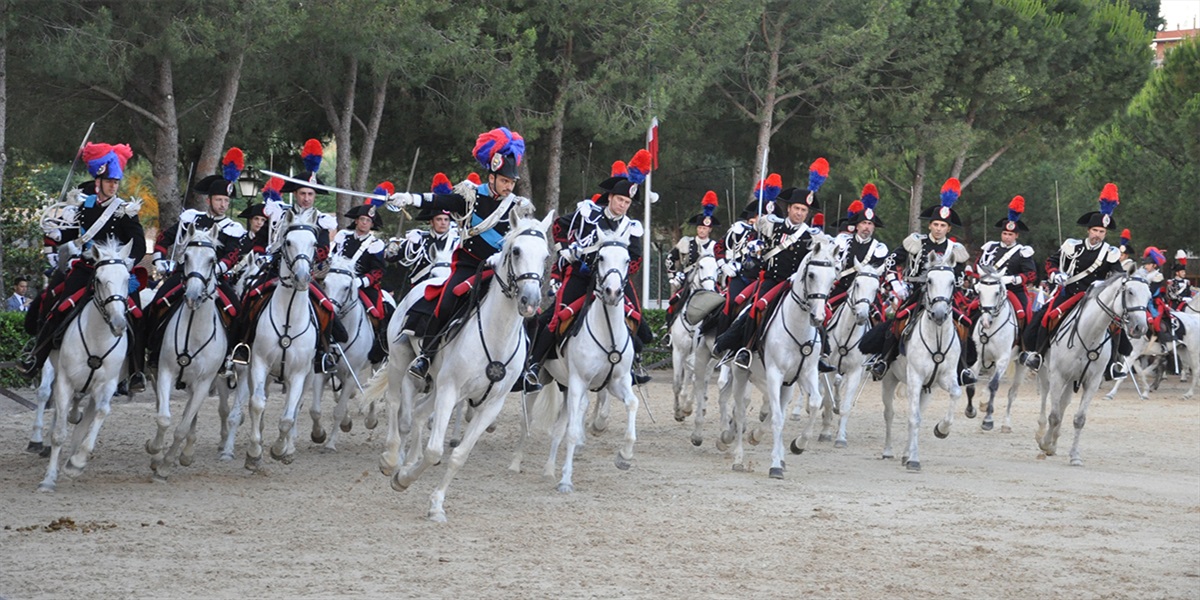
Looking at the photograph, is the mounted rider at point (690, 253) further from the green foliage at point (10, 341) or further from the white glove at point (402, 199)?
the green foliage at point (10, 341)

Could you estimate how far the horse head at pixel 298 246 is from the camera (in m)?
12.3

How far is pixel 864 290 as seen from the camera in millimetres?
14820

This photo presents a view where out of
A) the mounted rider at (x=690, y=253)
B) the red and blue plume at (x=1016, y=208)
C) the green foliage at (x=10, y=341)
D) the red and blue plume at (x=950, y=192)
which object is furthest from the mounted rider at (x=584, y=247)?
the green foliage at (x=10, y=341)

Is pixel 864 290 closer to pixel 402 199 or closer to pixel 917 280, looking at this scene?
pixel 917 280

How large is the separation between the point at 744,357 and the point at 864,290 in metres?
1.55

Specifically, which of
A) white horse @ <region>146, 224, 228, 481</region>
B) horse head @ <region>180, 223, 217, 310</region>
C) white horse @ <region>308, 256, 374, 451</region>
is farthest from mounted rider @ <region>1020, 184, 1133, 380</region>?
horse head @ <region>180, 223, 217, 310</region>

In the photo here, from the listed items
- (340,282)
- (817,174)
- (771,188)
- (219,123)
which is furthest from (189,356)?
(219,123)

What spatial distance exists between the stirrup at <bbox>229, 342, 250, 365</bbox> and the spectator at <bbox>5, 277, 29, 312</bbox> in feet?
43.5

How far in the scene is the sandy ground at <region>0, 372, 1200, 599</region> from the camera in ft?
28.3

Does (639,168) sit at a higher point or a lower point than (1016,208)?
lower

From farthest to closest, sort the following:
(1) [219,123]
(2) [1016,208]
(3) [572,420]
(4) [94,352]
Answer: (1) [219,123], (2) [1016,208], (3) [572,420], (4) [94,352]

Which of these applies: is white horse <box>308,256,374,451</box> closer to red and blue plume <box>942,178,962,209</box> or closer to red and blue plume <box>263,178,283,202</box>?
red and blue plume <box>263,178,283,202</box>

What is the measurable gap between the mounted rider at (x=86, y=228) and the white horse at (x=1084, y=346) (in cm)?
973

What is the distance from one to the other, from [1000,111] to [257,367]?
27.7 metres
